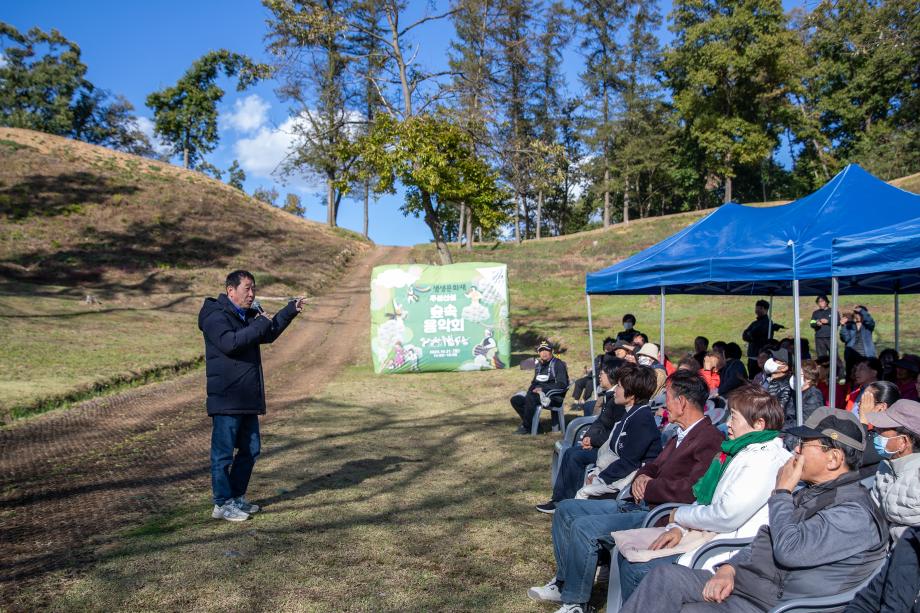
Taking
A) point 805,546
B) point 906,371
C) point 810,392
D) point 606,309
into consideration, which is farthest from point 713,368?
point 606,309

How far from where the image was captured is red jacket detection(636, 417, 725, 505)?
3.72m

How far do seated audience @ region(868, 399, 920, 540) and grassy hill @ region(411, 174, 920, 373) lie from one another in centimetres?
1168

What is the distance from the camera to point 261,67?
16.7 metres

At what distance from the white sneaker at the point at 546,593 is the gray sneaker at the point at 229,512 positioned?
250 centimetres

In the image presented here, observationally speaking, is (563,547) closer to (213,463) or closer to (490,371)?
(213,463)

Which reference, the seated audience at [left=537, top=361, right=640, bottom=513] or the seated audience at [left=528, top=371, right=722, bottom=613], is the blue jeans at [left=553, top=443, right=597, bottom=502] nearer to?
the seated audience at [left=537, top=361, right=640, bottom=513]

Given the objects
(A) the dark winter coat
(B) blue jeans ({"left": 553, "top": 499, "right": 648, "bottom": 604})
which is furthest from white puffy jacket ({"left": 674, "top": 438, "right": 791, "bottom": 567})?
(A) the dark winter coat

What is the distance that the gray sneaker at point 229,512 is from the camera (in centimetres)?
507

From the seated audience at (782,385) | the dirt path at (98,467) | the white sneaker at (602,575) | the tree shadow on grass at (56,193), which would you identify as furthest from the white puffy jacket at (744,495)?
the tree shadow on grass at (56,193)

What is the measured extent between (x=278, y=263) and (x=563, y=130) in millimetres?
33523

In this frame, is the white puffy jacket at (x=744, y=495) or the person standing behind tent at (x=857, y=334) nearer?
the white puffy jacket at (x=744, y=495)

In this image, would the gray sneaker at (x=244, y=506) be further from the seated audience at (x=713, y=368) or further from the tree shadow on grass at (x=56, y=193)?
the tree shadow on grass at (x=56, y=193)

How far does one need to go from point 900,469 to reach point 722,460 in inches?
36.9

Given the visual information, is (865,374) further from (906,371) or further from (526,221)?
(526,221)
